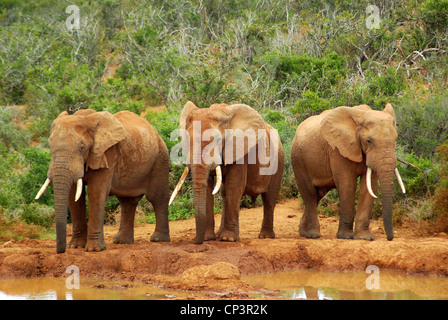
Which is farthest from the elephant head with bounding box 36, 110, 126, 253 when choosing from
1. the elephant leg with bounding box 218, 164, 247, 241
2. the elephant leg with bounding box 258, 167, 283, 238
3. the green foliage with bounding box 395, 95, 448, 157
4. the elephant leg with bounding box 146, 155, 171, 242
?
the green foliage with bounding box 395, 95, 448, 157

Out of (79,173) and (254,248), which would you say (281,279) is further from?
(79,173)

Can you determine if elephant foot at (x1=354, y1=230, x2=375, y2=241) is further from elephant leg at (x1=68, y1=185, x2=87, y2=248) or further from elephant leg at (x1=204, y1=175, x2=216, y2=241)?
elephant leg at (x1=68, y1=185, x2=87, y2=248)

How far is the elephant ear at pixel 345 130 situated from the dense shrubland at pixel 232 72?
116 centimetres

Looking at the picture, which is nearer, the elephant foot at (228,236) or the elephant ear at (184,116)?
the elephant ear at (184,116)

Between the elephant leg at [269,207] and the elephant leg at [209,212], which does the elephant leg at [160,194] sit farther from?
the elephant leg at [269,207]

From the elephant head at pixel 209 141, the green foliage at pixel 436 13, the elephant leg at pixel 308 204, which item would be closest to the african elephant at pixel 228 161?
the elephant head at pixel 209 141

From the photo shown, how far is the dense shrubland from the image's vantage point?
41.9ft

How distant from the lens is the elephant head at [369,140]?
931 cm

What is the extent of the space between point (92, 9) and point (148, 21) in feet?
10.5

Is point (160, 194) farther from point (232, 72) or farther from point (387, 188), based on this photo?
point (232, 72)

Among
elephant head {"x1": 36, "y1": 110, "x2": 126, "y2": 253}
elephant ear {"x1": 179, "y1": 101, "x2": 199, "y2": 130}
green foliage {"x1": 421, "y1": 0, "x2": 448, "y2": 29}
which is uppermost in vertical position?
green foliage {"x1": 421, "y1": 0, "x2": 448, "y2": 29}

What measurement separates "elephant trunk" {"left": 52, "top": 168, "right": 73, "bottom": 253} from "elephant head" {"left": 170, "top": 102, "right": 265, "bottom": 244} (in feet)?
4.48

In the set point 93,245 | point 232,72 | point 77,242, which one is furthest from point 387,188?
point 232,72

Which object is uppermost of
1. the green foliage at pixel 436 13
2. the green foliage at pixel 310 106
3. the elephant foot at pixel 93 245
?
the green foliage at pixel 436 13
